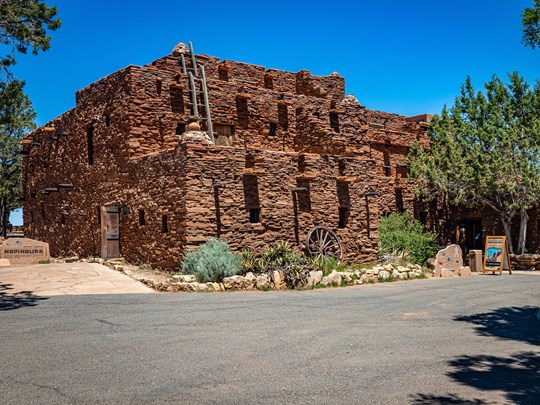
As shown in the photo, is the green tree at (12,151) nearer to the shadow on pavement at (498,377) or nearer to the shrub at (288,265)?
the shrub at (288,265)

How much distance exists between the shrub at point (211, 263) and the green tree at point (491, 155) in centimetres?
1437

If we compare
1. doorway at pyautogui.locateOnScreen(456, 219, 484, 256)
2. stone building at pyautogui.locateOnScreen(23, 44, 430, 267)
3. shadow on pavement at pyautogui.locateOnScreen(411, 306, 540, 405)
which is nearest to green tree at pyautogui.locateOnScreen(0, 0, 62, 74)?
stone building at pyautogui.locateOnScreen(23, 44, 430, 267)

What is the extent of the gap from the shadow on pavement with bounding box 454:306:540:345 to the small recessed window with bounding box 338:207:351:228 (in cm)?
972

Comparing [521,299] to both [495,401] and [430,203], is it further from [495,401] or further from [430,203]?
[430,203]

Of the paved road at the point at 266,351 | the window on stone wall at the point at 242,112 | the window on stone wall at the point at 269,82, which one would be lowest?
the paved road at the point at 266,351

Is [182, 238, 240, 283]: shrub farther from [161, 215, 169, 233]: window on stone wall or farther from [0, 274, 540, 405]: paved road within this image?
[0, 274, 540, 405]: paved road

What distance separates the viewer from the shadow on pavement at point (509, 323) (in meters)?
8.69

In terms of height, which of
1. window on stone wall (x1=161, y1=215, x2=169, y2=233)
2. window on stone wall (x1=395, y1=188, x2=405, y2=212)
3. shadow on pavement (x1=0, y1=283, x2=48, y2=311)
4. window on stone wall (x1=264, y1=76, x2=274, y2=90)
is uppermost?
window on stone wall (x1=264, y1=76, x2=274, y2=90)

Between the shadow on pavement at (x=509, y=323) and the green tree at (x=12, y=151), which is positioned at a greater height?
the green tree at (x=12, y=151)

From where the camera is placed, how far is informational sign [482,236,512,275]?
20.3 metres

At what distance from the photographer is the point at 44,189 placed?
2455 centimetres

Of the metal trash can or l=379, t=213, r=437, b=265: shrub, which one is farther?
l=379, t=213, r=437, b=265: shrub

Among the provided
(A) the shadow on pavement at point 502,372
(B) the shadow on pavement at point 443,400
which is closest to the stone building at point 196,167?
(A) the shadow on pavement at point 502,372

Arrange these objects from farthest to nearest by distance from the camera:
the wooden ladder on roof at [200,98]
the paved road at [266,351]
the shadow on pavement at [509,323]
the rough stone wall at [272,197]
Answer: the wooden ladder on roof at [200,98]
the rough stone wall at [272,197]
the shadow on pavement at [509,323]
the paved road at [266,351]
